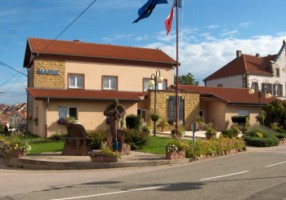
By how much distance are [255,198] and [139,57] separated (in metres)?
31.9

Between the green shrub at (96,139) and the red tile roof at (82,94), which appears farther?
the red tile roof at (82,94)

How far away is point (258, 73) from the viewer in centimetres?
5731

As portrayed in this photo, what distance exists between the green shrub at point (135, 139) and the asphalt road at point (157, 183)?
5543 millimetres

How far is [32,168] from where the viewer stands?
16297mm

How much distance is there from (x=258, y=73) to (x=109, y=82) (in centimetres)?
2765

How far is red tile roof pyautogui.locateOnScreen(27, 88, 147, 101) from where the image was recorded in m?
30.9

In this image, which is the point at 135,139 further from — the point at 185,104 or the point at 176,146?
the point at 185,104

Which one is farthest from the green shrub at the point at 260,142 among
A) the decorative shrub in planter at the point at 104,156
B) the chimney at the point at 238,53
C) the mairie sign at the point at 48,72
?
the chimney at the point at 238,53

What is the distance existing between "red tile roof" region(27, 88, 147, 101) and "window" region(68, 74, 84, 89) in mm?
2103

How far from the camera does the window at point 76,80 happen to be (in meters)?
36.3

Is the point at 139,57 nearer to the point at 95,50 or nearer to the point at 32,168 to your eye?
the point at 95,50

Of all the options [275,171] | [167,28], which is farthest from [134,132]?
[275,171]

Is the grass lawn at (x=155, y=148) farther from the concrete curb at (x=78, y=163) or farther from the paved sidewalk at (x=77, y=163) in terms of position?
the concrete curb at (x=78, y=163)

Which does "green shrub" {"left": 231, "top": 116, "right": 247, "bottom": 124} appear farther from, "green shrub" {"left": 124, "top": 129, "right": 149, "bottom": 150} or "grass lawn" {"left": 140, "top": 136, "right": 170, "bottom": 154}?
"green shrub" {"left": 124, "top": 129, "right": 149, "bottom": 150}
